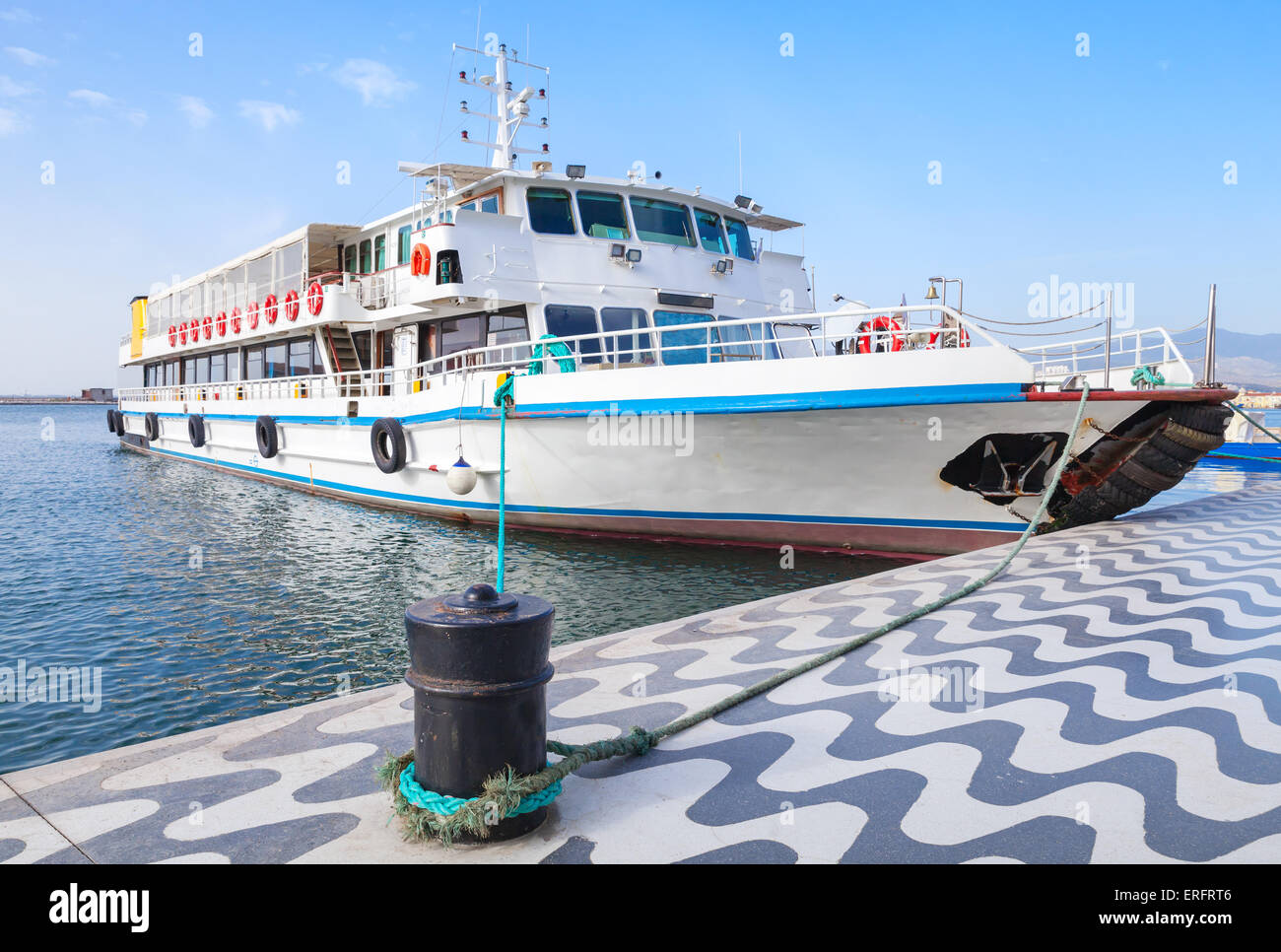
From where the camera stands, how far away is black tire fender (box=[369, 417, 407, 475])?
13023 mm

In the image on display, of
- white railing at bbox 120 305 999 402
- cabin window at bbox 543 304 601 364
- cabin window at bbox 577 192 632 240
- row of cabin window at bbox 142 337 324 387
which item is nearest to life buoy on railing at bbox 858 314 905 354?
white railing at bbox 120 305 999 402

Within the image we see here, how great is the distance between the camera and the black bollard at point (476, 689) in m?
2.61

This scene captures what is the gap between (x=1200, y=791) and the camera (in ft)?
9.89

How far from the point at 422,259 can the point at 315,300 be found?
4080 millimetres

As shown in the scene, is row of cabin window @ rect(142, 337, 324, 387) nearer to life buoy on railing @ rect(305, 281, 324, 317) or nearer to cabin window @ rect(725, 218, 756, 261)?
life buoy on railing @ rect(305, 281, 324, 317)

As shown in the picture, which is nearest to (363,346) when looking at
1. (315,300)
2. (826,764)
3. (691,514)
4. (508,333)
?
(315,300)

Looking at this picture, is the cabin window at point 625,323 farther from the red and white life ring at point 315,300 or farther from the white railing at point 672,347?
the red and white life ring at point 315,300

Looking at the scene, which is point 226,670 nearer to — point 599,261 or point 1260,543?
point 599,261

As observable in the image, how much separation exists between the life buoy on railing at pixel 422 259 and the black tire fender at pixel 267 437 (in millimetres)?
6994

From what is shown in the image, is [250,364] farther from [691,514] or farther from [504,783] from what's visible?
[504,783]

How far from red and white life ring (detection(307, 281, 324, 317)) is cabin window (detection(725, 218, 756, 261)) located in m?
7.25

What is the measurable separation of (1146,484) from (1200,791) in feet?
21.6
